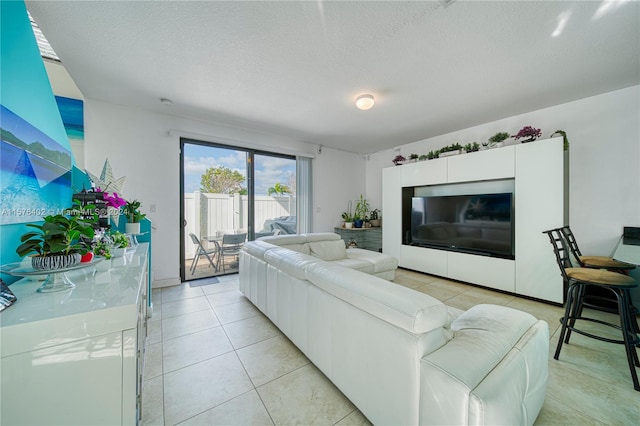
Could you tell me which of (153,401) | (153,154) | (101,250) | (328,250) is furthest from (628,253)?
(153,154)

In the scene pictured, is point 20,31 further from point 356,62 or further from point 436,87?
point 436,87

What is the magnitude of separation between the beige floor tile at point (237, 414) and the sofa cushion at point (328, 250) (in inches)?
80.6

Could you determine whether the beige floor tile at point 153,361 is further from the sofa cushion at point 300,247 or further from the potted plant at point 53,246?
the sofa cushion at point 300,247

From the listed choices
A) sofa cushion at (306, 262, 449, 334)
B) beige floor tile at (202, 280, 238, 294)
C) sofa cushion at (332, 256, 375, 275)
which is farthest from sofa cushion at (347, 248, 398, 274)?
sofa cushion at (306, 262, 449, 334)

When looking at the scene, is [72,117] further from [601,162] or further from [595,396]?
[601,162]

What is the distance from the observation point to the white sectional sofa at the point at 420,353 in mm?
859

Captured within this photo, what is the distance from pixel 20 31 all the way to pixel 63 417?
2008mm

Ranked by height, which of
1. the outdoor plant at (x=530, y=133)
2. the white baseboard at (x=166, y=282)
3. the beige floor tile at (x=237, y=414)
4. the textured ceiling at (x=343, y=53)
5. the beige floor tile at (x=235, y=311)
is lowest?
the beige floor tile at (x=237, y=414)

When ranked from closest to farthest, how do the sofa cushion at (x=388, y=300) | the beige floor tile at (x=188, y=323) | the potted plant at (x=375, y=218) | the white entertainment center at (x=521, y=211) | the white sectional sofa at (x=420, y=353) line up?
the white sectional sofa at (x=420, y=353) → the sofa cushion at (x=388, y=300) → the beige floor tile at (x=188, y=323) → the white entertainment center at (x=521, y=211) → the potted plant at (x=375, y=218)

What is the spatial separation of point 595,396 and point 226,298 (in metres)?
3.35

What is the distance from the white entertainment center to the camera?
2783 mm

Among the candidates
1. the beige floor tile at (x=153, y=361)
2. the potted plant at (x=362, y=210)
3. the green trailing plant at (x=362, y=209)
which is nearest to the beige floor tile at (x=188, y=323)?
the beige floor tile at (x=153, y=361)

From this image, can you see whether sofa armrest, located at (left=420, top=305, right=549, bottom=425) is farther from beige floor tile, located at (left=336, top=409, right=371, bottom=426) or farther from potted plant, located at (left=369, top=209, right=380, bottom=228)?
potted plant, located at (left=369, top=209, right=380, bottom=228)

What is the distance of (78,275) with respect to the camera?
126cm
